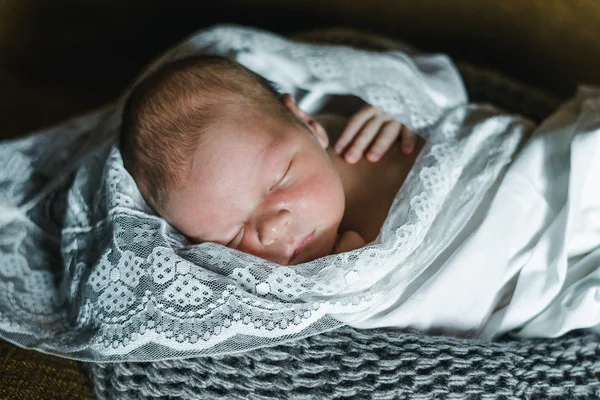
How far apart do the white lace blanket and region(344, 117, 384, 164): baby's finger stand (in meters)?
0.04

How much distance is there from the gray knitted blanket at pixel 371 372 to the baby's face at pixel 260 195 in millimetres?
144

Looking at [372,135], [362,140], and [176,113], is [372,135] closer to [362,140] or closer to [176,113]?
[362,140]

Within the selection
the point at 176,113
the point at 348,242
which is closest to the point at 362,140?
the point at 348,242

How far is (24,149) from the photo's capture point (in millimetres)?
1080

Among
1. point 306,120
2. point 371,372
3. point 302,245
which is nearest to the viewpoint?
point 371,372

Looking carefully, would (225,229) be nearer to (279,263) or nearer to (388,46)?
(279,263)

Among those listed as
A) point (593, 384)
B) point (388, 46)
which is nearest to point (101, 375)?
point (593, 384)

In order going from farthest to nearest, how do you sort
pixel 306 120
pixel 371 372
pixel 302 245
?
pixel 306 120, pixel 302 245, pixel 371 372

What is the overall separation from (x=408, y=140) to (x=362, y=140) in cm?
8

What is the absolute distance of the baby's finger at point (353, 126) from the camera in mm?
1029

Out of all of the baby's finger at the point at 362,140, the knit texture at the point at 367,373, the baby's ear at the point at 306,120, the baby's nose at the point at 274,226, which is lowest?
the knit texture at the point at 367,373

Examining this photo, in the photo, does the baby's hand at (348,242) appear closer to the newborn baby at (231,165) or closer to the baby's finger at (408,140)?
the newborn baby at (231,165)

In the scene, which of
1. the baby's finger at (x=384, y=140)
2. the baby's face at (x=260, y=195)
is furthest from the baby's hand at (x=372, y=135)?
the baby's face at (x=260, y=195)

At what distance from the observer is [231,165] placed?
83 cm
